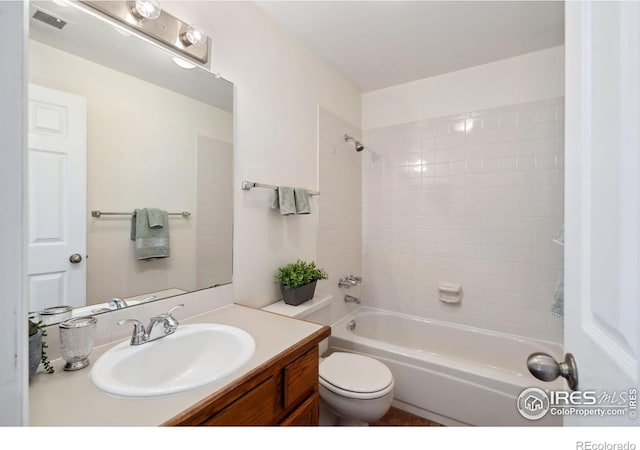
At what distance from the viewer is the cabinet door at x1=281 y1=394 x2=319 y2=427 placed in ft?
3.15

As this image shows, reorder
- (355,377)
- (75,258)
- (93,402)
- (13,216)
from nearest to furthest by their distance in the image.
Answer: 1. (13,216)
2. (93,402)
3. (75,258)
4. (355,377)

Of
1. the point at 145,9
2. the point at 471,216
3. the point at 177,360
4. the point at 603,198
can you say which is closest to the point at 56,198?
the point at 177,360

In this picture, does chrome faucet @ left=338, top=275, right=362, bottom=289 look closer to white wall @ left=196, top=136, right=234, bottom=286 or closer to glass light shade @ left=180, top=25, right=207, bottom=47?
white wall @ left=196, top=136, right=234, bottom=286

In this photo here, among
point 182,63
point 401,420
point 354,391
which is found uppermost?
point 182,63

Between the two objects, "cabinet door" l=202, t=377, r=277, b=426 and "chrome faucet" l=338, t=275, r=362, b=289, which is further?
"chrome faucet" l=338, t=275, r=362, b=289

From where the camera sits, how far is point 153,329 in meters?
1.00

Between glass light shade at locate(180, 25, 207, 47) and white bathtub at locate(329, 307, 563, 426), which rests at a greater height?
glass light shade at locate(180, 25, 207, 47)

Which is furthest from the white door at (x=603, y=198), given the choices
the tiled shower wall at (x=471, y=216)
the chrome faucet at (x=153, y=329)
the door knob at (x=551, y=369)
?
the tiled shower wall at (x=471, y=216)

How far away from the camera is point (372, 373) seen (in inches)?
63.2

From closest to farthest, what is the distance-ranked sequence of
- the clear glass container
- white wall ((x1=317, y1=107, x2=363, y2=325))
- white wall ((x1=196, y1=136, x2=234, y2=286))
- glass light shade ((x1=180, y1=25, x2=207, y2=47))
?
1. the clear glass container
2. glass light shade ((x1=180, y1=25, x2=207, y2=47))
3. white wall ((x1=196, y1=136, x2=234, y2=286))
4. white wall ((x1=317, y1=107, x2=363, y2=325))

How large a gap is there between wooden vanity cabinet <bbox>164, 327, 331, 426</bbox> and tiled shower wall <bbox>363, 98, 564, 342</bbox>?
165cm

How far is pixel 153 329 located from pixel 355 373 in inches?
44.5

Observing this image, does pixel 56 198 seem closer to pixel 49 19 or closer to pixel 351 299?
A: pixel 49 19

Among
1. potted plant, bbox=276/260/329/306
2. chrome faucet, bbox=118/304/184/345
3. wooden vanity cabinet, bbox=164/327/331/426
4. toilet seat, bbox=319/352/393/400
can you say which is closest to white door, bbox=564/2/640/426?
wooden vanity cabinet, bbox=164/327/331/426
